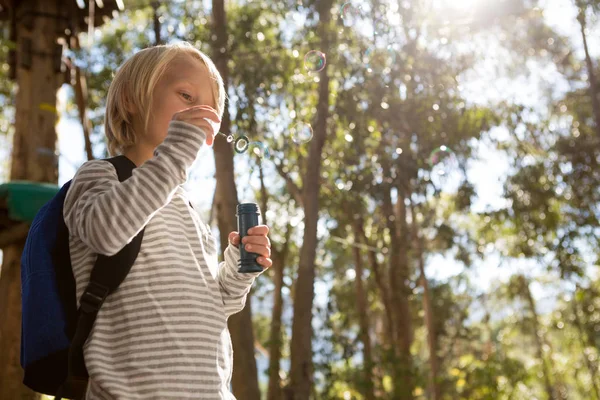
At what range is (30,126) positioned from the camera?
5.84 m

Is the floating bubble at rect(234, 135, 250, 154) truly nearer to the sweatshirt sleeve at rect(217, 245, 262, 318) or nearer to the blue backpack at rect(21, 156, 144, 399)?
the sweatshirt sleeve at rect(217, 245, 262, 318)

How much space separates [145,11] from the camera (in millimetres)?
13180

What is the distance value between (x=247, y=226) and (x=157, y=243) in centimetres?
28

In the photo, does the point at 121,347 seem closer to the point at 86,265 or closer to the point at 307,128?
the point at 86,265

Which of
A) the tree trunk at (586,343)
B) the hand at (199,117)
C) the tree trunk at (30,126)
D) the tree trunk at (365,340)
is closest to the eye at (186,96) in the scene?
the hand at (199,117)

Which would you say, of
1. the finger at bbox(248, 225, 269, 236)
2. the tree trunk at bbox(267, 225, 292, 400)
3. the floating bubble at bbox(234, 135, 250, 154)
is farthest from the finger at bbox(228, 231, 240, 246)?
the tree trunk at bbox(267, 225, 292, 400)

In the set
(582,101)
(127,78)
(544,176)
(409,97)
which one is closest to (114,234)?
(127,78)

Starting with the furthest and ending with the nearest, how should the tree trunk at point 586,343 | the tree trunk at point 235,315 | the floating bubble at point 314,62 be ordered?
the tree trunk at point 586,343
the tree trunk at point 235,315
the floating bubble at point 314,62

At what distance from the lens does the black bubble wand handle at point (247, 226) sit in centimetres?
176

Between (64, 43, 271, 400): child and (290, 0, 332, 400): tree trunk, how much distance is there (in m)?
5.41

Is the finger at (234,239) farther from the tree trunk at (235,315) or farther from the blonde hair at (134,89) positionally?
the tree trunk at (235,315)

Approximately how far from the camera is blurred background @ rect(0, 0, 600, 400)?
6234 mm

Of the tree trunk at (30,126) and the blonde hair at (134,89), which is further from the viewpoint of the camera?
the tree trunk at (30,126)

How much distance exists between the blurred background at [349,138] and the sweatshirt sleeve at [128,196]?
882 mm
